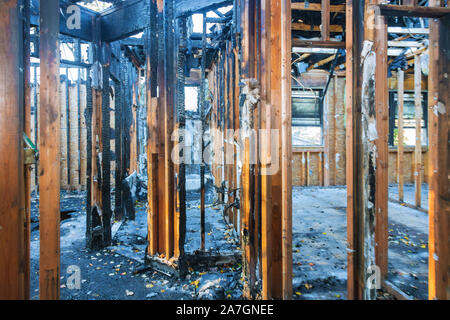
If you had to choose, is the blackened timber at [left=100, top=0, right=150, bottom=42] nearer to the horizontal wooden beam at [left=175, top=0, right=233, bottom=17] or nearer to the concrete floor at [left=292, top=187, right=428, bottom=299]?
the horizontal wooden beam at [left=175, top=0, right=233, bottom=17]

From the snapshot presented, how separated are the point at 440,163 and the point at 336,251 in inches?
99.4

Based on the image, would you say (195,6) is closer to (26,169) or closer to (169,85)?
(169,85)

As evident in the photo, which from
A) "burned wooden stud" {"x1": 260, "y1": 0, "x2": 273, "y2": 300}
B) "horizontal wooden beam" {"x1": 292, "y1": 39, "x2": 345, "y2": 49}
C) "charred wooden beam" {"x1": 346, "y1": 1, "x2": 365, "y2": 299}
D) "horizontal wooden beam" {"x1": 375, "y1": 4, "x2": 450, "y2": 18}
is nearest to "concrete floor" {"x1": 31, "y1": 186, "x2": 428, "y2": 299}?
"burned wooden stud" {"x1": 260, "y1": 0, "x2": 273, "y2": 300}

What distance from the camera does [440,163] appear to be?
1.35 m

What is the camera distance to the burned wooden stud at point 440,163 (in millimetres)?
1324

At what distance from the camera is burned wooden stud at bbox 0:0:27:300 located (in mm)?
1470

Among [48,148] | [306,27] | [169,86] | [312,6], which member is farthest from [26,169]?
[306,27]

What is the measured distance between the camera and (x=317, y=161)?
8938 millimetres

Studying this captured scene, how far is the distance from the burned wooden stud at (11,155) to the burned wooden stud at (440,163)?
8.87 ft

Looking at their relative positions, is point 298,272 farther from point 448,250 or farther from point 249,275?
point 448,250

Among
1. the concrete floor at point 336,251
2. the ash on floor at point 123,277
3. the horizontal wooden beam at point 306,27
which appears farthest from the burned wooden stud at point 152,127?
the horizontal wooden beam at point 306,27

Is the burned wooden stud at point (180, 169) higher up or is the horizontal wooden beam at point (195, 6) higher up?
the horizontal wooden beam at point (195, 6)

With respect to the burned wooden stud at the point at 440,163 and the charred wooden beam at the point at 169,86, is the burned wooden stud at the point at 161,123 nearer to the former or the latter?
the charred wooden beam at the point at 169,86
